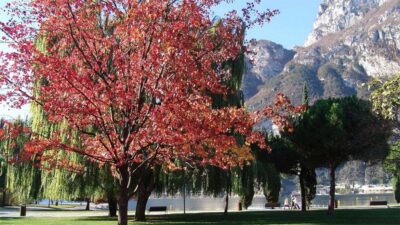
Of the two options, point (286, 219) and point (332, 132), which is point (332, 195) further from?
point (286, 219)

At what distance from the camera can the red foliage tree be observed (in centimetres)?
999

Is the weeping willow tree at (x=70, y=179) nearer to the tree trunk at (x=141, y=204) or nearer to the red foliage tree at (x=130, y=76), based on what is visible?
the tree trunk at (x=141, y=204)

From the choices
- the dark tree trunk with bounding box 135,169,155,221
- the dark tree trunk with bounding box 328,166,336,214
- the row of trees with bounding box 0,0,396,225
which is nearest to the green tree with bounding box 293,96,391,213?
the dark tree trunk with bounding box 328,166,336,214

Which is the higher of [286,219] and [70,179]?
[70,179]

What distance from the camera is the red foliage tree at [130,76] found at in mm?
9992

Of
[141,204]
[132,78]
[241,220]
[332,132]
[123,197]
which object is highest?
[332,132]

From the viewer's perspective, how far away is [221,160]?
38.2 ft

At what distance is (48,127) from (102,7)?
475 inches

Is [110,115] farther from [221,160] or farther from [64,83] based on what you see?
[221,160]

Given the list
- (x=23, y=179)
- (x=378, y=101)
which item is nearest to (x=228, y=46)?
(x=378, y=101)

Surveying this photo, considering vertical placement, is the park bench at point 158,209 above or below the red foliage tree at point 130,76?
below

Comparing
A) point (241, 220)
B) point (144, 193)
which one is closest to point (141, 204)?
point (144, 193)

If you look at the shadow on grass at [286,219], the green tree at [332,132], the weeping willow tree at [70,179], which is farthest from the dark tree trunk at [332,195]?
the weeping willow tree at [70,179]

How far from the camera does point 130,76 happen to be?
10250mm
